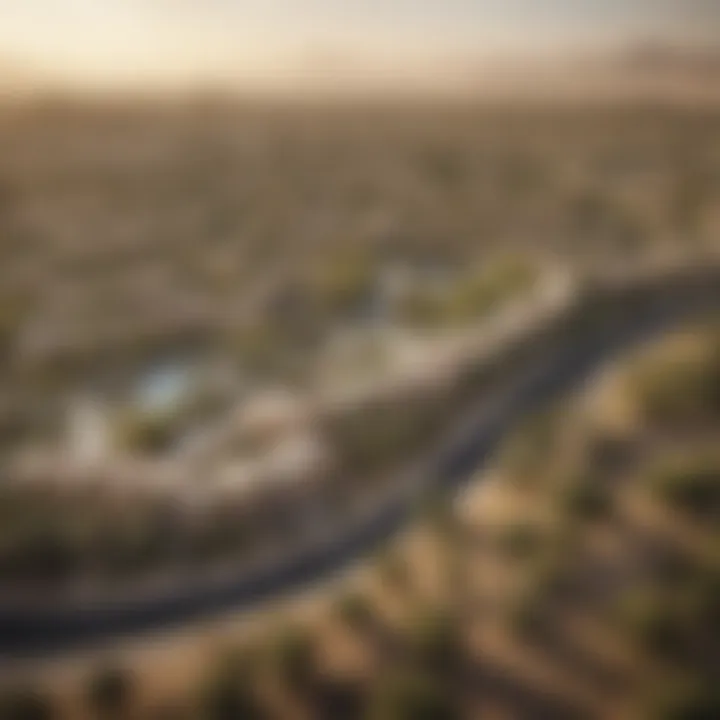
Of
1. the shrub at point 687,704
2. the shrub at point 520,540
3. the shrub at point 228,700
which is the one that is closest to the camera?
the shrub at point 687,704

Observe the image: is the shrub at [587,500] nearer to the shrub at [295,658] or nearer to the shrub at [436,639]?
the shrub at [436,639]

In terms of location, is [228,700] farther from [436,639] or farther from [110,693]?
[436,639]

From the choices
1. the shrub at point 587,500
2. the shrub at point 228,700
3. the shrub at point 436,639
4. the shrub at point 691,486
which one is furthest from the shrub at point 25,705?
the shrub at point 691,486

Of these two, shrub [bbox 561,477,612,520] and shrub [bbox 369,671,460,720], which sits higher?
shrub [bbox 561,477,612,520]

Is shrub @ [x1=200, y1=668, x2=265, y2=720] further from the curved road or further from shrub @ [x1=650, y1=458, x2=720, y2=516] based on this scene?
shrub @ [x1=650, y1=458, x2=720, y2=516]

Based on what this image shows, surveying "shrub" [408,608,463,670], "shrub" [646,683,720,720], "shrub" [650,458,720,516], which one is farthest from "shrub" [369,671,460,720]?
"shrub" [650,458,720,516]

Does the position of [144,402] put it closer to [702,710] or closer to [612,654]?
[612,654]

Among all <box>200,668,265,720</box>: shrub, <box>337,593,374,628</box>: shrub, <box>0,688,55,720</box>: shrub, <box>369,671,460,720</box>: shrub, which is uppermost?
<box>337,593,374,628</box>: shrub

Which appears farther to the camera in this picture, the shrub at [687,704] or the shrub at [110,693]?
the shrub at [110,693]
